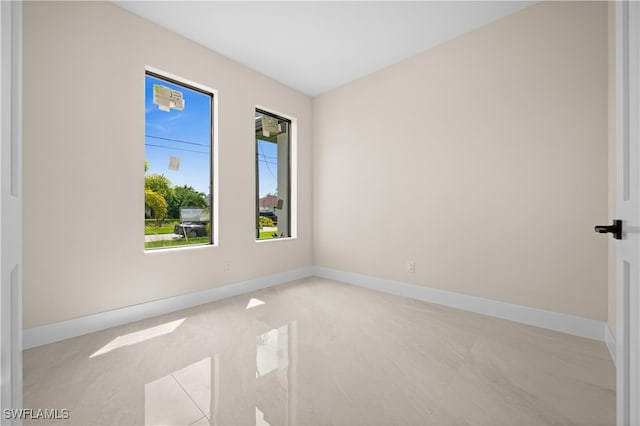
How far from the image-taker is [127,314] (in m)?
2.45

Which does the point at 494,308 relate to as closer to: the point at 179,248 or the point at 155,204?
the point at 179,248

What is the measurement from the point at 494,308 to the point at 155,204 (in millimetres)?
3629

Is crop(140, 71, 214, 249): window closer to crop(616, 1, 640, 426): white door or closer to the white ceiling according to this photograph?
the white ceiling

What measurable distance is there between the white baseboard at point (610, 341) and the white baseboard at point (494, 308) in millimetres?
36

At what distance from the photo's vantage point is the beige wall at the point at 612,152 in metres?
1.93

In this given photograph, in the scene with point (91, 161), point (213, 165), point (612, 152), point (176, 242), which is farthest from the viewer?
point (213, 165)

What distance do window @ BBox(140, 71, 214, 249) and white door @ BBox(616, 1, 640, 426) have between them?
3.27 m

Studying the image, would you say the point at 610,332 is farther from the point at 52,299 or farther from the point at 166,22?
the point at 166,22

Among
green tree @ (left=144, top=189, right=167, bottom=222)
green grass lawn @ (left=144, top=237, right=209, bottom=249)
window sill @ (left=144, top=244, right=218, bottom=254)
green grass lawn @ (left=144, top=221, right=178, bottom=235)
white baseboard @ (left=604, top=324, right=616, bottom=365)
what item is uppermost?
green tree @ (left=144, top=189, right=167, bottom=222)

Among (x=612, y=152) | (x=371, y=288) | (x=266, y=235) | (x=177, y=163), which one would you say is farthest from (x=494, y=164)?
(x=177, y=163)

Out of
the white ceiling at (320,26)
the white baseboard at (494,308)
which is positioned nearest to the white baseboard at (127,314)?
the white baseboard at (494,308)

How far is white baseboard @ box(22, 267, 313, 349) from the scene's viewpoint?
2051 mm

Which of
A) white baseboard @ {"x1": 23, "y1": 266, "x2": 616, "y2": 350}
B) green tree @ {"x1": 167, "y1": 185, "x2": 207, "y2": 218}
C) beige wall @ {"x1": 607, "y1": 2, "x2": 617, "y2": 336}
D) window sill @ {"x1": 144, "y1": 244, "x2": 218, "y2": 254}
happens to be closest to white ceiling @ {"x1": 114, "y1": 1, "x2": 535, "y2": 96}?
beige wall @ {"x1": 607, "y1": 2, "x2": 617, "y2": 336}

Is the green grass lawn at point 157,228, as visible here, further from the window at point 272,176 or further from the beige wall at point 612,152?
the beige wall at point 612,152
